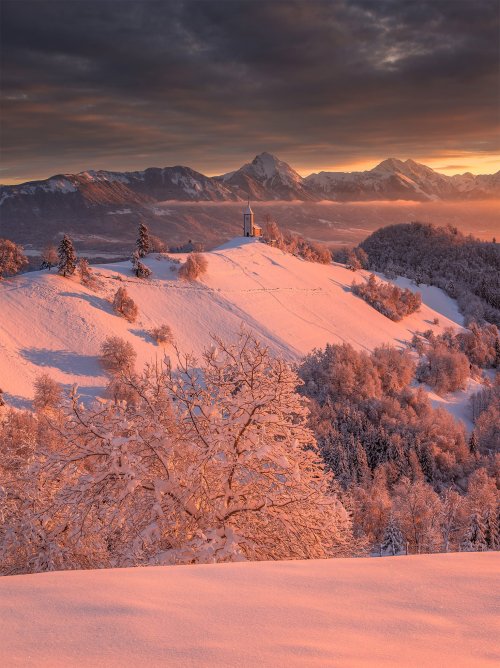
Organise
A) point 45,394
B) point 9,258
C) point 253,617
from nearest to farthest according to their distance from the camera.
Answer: point 253,617 < point 45,394 < point 9,258

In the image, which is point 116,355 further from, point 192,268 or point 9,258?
point 192,268

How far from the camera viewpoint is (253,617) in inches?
139

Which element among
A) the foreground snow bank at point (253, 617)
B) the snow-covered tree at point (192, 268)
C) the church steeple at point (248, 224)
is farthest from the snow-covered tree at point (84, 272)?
the foreground snow bank at point (253, 617)

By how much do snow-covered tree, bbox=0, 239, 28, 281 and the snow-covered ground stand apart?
1119 millimetres

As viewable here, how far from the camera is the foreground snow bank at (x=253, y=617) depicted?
2.99 metres

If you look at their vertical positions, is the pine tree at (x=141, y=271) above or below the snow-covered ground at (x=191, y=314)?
above

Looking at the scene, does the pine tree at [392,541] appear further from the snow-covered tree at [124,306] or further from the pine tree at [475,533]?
the snow-covered tree at [124,306]

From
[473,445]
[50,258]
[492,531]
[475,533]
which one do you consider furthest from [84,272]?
[492,531]

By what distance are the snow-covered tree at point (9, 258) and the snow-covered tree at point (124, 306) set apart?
7649 mm

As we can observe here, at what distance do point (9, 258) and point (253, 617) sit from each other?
39209mm

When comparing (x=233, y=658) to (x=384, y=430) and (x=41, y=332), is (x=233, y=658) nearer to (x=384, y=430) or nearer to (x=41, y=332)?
(x=384, y=430)

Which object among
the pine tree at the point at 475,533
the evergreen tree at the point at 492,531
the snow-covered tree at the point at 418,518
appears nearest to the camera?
the pine tree at the point at 475,533

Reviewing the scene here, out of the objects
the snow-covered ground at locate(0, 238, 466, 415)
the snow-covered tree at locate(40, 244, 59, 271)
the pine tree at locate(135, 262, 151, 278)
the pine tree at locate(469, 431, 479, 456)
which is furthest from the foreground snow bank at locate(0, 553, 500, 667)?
the pine tree at locate(135, 262, 151, 278)

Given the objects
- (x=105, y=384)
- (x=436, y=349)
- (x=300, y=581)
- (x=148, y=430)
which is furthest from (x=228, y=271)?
(x=300, y=581)
